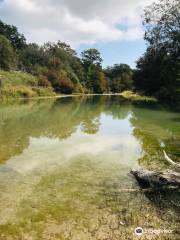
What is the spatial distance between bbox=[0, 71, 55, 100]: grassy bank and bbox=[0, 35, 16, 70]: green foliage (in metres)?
2.02

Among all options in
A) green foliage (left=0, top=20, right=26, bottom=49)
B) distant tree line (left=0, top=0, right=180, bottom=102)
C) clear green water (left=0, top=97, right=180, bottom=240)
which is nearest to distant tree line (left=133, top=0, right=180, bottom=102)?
distant tree line (left=0, top=0, right=180, bottom=102)

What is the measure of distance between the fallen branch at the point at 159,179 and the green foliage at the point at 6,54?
198 ft

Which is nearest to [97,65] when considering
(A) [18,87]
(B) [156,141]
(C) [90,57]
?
(C) [90,57]

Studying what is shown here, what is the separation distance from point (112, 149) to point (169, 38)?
29.7 meters

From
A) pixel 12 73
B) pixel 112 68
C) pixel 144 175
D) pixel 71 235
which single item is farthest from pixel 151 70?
pixel 112 68

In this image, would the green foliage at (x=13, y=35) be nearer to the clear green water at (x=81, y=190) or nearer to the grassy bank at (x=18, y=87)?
the grassy bank at (x=18, y=87)

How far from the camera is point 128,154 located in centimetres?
1323

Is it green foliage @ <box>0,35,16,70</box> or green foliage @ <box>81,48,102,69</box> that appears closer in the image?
green foliage @ <box>0,35,16,70</box>

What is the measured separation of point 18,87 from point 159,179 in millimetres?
51777

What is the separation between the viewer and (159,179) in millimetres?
8562

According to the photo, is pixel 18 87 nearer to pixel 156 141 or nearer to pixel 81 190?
pixel 156 141

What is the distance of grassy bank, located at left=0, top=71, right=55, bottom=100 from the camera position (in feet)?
174

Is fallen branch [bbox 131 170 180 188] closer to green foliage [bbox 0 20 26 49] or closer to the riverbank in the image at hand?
the riverbank

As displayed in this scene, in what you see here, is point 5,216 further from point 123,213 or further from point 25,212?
point 123,213
